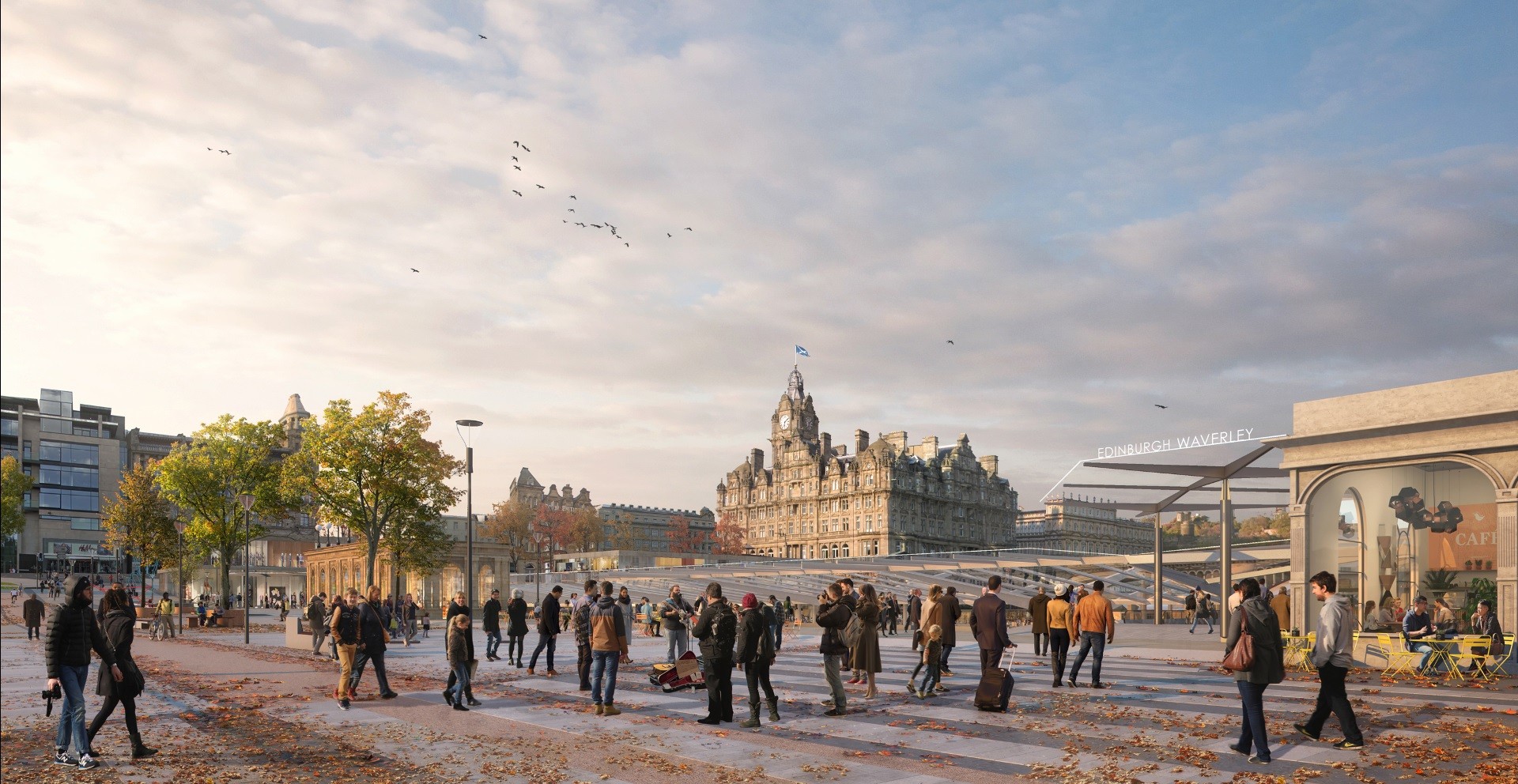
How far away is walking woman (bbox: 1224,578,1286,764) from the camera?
35.0 ft

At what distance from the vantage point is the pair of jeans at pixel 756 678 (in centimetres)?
1347

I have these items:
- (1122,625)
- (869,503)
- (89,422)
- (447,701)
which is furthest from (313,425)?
(869,503)

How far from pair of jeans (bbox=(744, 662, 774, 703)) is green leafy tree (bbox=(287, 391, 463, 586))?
3823 centimetres

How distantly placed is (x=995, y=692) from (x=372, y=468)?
39.8 m

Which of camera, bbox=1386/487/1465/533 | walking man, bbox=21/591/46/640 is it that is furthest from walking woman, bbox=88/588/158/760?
walking man, bbox=21/591/46/640

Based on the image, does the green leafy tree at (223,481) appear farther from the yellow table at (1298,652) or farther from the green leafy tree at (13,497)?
the yellow table at (1298,652)

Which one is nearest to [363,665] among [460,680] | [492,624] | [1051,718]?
[460,680]

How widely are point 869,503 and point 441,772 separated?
138611 mm

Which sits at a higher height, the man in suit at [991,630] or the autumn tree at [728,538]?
the man in suit at [991,630]

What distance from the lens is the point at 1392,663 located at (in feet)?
65.6

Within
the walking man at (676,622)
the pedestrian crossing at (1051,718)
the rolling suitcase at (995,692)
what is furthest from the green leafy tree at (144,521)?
the rolling suitcase at (995,692)

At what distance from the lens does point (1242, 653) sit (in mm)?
10711

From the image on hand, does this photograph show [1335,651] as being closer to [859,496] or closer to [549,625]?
[549,625]

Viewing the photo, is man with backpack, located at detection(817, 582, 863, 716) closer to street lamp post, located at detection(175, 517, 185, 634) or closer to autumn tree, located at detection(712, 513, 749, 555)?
street lamp post, located at detection(175, 517, 185, 634)
